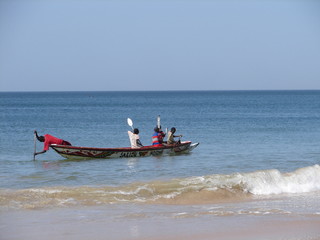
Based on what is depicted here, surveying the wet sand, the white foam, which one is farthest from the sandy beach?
the white foam

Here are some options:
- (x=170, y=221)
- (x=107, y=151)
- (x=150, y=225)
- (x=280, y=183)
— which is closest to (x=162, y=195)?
(x=170, y=221)

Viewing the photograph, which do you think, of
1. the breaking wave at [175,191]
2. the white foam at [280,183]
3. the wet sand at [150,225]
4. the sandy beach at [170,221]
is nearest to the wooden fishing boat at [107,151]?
the breaking wave at [175,191]

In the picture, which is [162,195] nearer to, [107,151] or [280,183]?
[280,183]

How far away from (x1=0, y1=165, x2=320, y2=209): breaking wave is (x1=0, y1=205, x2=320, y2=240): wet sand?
3.33 ft

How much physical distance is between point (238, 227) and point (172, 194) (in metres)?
3.32

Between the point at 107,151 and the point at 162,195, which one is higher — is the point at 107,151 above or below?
above

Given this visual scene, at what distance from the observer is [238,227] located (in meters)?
8.45

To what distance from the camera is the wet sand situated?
8023 mm

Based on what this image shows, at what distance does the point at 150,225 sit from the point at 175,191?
10.7 feet

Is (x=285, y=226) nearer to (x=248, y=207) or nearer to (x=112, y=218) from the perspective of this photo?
(x=248, y=207)

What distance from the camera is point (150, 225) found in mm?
8664

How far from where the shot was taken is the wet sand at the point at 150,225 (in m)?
8.02

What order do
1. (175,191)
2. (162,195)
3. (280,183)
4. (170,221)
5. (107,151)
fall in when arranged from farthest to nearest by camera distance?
(107,151) < (280,183) < (175,191) < (162,195) < (170,221)

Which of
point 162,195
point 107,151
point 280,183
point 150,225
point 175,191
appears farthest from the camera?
point 107,151
